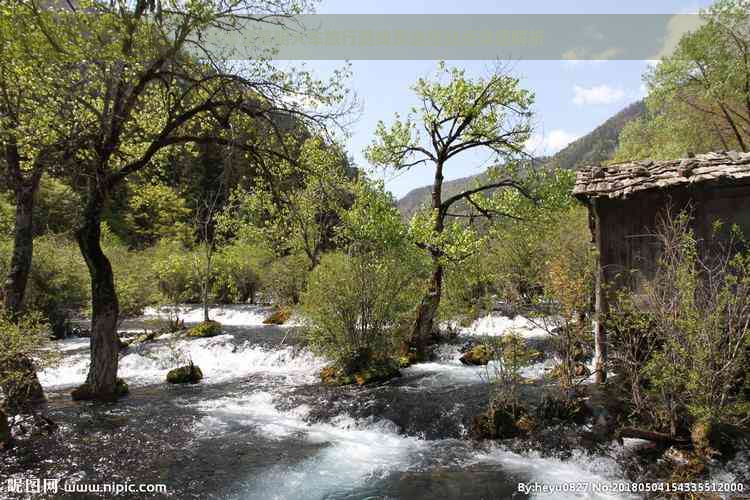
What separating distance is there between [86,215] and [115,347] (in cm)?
310

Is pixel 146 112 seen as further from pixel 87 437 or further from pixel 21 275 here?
pixel 87 437

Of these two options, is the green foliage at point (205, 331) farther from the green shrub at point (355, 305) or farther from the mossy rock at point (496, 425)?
the mossy rock at point (496, 425)

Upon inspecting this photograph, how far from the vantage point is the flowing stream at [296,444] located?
6820mm

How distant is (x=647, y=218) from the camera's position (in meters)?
10.7

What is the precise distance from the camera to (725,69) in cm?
2238

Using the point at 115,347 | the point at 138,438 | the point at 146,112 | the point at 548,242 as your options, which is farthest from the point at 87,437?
the point at 548,242

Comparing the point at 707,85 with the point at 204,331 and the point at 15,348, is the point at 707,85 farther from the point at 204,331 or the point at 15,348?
the point at 15,348

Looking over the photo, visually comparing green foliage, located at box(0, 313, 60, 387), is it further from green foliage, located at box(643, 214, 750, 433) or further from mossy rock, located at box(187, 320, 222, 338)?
green foliage, located at box(643, 214, 750, 433)

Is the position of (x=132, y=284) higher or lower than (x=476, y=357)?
higher

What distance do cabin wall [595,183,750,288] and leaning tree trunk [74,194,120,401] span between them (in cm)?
1138

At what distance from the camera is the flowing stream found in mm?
6820

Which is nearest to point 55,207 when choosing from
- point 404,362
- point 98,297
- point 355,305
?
point 98,297

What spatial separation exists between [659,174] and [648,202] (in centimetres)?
68

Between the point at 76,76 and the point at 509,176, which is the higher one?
the point at 76,76
